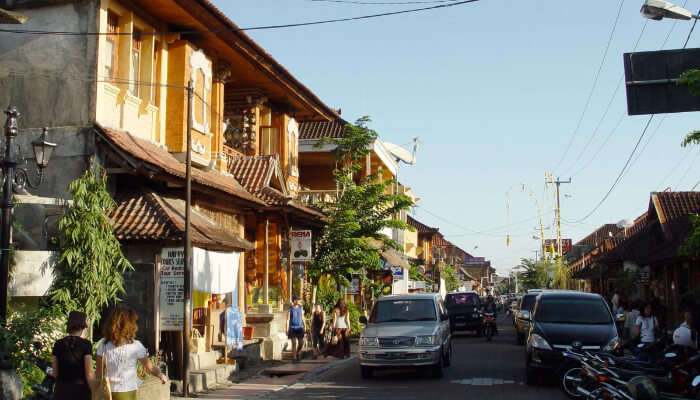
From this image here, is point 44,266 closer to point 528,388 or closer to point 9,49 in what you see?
point 9,49

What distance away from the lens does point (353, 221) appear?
26.3 meters

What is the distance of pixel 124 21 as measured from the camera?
16781 millimetres

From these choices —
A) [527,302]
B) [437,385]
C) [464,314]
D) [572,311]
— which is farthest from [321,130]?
[437,385]

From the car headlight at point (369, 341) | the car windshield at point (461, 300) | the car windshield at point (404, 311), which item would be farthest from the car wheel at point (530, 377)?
the car windshield at point (461, 300)

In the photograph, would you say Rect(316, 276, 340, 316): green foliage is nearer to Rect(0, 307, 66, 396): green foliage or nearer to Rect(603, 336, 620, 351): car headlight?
Rect(603, 336, 620, 351): car headlight

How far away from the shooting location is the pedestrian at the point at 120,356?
7832mm

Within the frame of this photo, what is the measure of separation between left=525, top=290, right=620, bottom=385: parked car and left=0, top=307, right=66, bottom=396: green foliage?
888cm

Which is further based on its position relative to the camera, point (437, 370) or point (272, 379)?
point (272, 379)

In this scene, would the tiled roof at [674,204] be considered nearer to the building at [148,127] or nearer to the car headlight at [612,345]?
the building at [148,127]

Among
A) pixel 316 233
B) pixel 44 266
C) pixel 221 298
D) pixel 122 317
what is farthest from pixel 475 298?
pixel 122 317

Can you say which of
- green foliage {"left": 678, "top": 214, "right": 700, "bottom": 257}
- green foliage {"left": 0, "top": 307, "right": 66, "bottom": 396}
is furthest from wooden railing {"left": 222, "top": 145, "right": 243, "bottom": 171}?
green foliage {"left": 678, "top": 214, "right": 700, "bottom": 257}

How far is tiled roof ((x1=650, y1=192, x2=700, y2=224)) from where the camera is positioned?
105 ft

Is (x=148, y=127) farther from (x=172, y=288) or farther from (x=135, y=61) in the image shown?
(x=172, y=288)

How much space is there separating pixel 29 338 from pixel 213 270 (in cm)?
528
